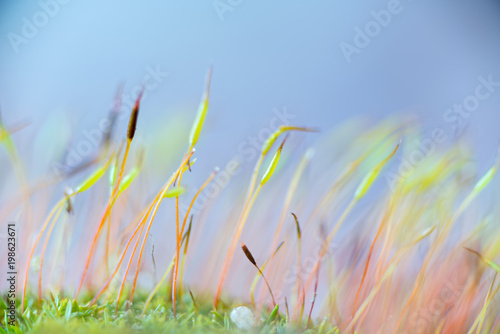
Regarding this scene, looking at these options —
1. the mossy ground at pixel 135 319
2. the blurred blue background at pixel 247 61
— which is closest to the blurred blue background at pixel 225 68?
the blurred blue background at pixel 247 61

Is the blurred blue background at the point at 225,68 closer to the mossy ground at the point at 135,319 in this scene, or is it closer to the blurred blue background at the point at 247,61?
the blurred blue background at the point at 247,61

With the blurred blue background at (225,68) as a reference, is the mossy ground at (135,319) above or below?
below

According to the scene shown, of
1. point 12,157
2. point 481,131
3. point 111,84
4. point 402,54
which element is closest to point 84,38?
point 111,84

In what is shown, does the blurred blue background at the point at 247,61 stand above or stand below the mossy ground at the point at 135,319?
above

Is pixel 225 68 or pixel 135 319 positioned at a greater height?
pixel 225 68

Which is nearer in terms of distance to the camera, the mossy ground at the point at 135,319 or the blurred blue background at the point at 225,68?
the mossy ground at the point at 135,319

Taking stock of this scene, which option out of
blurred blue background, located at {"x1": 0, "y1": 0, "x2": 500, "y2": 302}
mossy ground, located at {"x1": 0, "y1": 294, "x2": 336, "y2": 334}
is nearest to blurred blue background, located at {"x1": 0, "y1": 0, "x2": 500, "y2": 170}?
blurred blue background, located at {"x1": 0, "y1": 0, "x2": 500, "y2": 302}

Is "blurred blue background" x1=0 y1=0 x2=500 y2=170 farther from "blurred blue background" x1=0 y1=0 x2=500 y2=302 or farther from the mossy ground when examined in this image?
the mossy ground

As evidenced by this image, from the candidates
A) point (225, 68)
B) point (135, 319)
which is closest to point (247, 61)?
point (225, 68)

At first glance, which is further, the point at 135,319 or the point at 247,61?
the point at 247,61

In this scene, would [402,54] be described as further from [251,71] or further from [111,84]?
[111,84]

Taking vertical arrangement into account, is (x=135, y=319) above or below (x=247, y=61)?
below

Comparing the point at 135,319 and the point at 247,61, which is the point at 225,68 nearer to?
the point at 247,61
